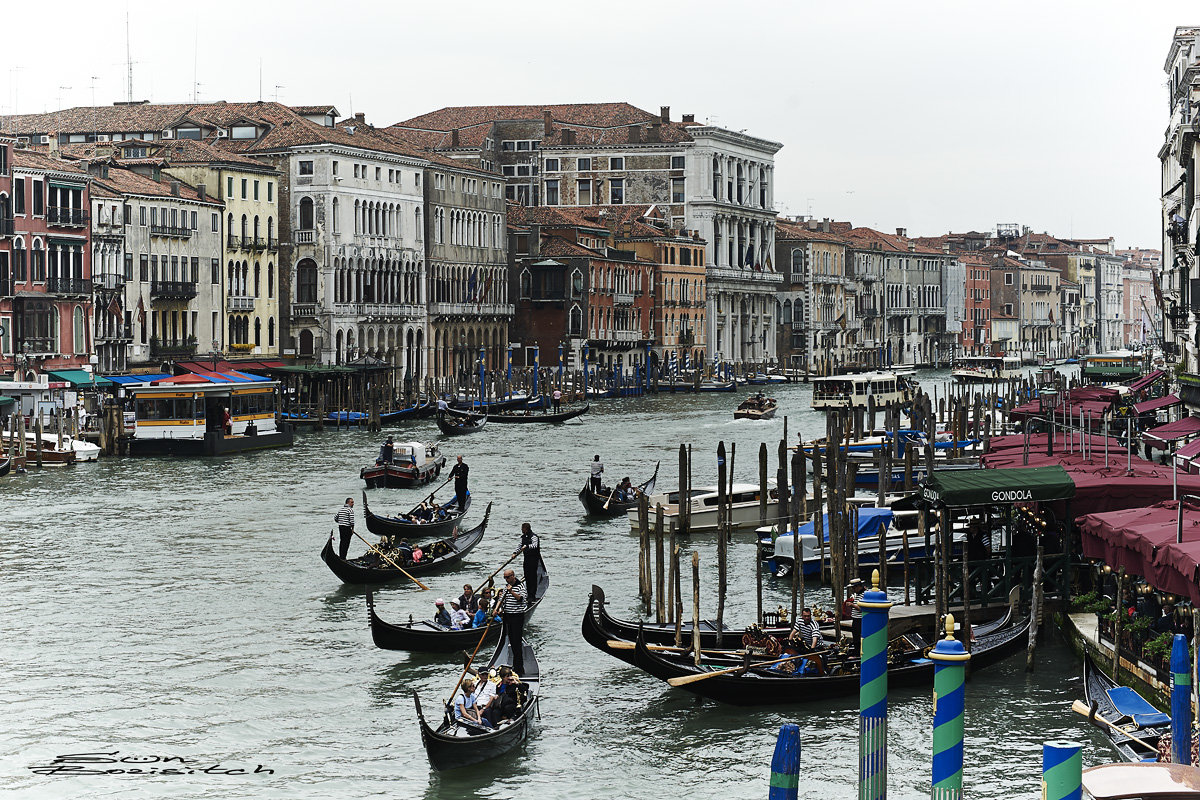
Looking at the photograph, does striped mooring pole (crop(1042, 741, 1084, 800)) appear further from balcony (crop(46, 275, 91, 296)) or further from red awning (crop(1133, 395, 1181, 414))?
balcony (crop(46, 275, 91, 296))

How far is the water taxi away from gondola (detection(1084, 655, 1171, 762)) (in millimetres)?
24813

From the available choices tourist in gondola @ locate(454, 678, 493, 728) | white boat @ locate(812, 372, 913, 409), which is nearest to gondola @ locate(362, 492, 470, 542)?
tourist in gondola @ locate(454, 678, 493, 728)

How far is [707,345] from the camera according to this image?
233 feet

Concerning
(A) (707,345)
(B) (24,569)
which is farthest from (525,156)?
(B) (24,569)

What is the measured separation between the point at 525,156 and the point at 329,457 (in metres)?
36.9

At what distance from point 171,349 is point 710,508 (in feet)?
78.6

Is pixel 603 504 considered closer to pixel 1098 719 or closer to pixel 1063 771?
pixel 1098 719

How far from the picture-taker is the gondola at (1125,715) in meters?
10.8

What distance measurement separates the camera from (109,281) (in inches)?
1630

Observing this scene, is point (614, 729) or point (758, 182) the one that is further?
point (758, 182)

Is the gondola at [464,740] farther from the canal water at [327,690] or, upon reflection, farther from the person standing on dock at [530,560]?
the person standing on dock at [530,560]

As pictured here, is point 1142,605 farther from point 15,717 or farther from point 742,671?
point 15,717

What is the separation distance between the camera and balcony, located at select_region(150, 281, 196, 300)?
43750 millimetres

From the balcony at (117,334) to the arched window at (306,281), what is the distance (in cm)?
857
